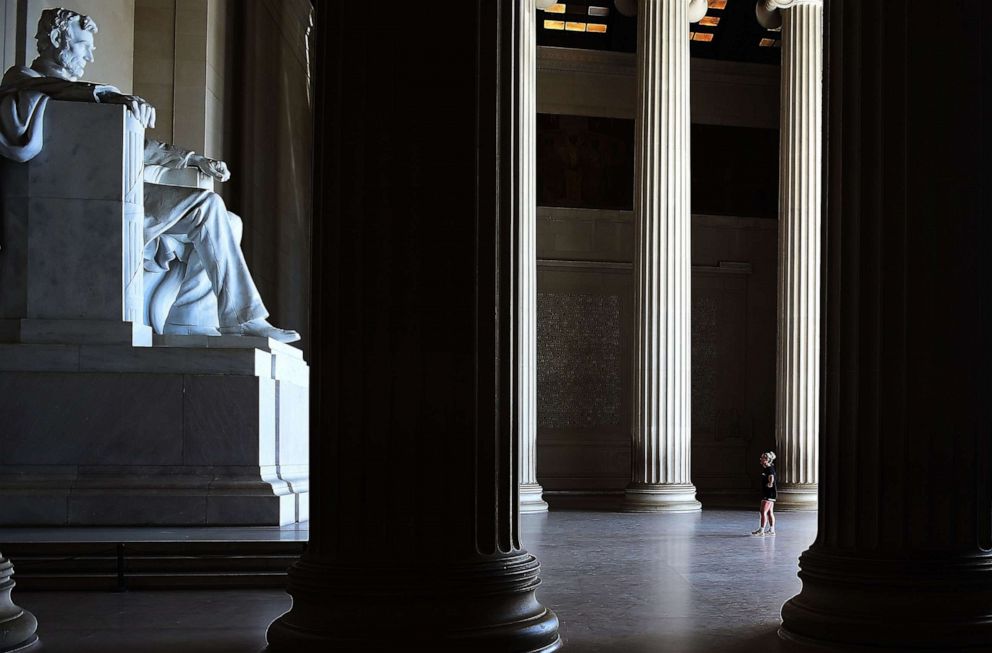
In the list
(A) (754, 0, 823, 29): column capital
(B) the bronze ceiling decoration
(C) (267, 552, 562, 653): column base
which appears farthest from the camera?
(B) the bronze ceiling decoration

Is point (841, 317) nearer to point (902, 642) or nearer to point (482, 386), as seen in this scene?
point (902, 642)

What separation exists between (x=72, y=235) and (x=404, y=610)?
5.69 metres

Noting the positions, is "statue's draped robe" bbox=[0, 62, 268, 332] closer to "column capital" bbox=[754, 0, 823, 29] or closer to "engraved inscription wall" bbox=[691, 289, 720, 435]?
"column capital" bbox=[754, 0, 823, 29]

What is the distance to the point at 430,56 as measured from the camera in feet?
17.7

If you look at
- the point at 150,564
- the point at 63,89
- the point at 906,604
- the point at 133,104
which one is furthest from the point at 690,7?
the point at 906,604

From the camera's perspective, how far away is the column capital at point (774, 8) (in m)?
20.9

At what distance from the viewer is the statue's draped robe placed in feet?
34.5

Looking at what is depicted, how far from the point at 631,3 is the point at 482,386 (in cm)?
1853

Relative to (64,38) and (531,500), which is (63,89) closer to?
(64,38)

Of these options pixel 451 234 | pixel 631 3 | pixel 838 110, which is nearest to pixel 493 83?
pixel 451 234

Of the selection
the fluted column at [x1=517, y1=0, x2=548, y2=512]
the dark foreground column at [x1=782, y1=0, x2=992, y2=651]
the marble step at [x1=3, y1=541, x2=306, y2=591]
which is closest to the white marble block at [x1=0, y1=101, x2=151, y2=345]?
the marble step at [x1=3, y1=541, x2=306, y2=591]

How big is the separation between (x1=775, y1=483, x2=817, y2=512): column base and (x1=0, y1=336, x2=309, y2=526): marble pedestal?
478 inches

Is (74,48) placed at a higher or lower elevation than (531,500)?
higher

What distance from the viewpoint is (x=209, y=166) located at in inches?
430
